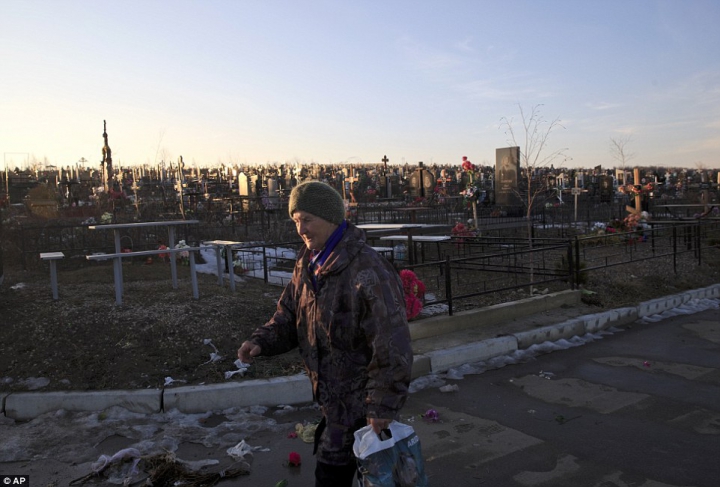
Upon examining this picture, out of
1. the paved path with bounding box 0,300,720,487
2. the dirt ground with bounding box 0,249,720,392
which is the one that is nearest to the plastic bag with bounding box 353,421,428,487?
the paved path with bounding box 0,300,720,487

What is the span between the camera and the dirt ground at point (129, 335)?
19.1 feet

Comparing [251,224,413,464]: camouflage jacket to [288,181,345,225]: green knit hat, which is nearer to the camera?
[251,224,413,464]: camouflage jacket

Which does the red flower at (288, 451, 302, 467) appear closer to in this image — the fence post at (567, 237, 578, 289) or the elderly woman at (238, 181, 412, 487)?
the elderly woman at (238, 181, 412, 487)

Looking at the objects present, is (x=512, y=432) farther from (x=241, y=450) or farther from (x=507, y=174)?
(x=507, y=174)

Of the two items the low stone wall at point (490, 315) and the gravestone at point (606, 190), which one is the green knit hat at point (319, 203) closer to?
the low stone wall at point (490, 315)

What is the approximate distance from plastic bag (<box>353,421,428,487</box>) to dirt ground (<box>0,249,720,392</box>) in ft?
11.7

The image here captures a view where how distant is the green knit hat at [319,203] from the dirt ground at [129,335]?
339 cm

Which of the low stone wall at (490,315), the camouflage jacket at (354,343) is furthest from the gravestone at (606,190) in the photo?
the camouflage jacket at (354,343)

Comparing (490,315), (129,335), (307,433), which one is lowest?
(307,433)

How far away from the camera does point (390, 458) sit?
8.18ft

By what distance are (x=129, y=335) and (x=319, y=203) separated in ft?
14.7

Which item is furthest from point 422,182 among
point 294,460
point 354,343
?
point 354,343

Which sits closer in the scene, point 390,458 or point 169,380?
point 390,458

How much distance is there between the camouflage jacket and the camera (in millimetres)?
2562
